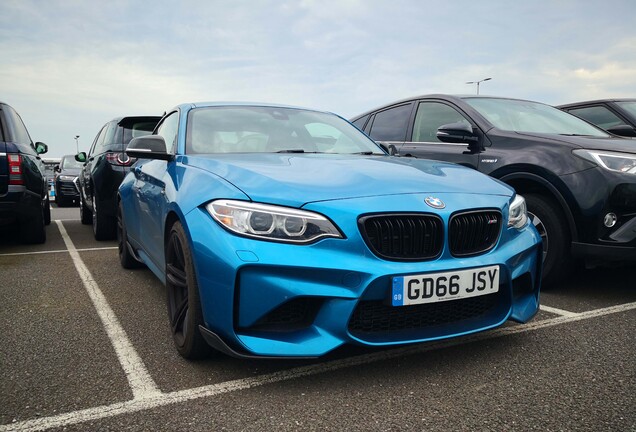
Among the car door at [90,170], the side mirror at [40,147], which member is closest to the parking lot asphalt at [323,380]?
the car door at [90,170]

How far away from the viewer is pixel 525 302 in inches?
103

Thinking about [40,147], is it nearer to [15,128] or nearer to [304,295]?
[15,128]

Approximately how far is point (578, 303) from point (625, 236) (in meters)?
0.55

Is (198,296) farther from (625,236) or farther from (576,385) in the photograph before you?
(625,236)

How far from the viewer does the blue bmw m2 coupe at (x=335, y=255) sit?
2.08 m

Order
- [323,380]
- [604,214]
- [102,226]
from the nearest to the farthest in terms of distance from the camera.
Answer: [323,380] → [604,214] → [102,226]

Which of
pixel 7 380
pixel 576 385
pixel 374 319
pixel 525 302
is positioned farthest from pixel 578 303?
pixel 7 380

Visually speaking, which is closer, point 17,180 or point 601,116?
point 17,180

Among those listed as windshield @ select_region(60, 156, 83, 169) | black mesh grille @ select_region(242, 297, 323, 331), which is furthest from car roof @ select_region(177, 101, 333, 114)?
windshield @ select_region(60, 156, 83, 169)

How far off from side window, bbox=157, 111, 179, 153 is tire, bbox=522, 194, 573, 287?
264 cm

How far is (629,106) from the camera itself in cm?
597

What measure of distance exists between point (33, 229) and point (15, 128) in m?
1.20

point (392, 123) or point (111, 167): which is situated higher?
point (392, 123)

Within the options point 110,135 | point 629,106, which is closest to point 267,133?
point 110,135
